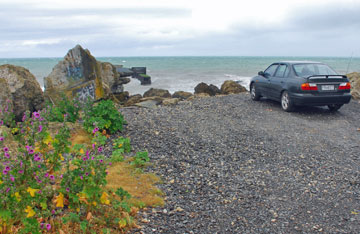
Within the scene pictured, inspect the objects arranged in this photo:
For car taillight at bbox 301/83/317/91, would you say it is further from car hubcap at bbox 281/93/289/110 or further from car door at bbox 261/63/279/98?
car door at bbox 261/63/279/98

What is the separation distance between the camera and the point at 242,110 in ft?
35.4

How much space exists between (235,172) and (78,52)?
331 inches

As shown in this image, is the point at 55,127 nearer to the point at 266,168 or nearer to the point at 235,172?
the point at 235,172

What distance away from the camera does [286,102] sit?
10.5 m

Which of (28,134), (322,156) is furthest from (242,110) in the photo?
(28,134)

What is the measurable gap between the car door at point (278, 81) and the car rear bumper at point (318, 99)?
2.77 ft

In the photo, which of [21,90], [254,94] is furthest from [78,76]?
[254,94]

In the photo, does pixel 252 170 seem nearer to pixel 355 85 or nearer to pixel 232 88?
pixel 355 85

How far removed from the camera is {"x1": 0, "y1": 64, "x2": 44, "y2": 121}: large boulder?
8.75 metres

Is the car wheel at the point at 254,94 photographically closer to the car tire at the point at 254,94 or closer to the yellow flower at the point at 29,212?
the car tire at the point at 254,94

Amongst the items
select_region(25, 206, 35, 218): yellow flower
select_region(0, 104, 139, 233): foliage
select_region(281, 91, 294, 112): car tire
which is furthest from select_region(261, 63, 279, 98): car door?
select_region(25, 206, 35, 218): yellow flower

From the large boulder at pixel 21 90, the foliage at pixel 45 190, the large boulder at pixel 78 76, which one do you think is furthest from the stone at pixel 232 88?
the foliage at pixel 45 190

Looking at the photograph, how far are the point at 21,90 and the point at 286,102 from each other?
8.05 metres

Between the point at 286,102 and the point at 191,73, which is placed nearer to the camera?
the point at 286,102
